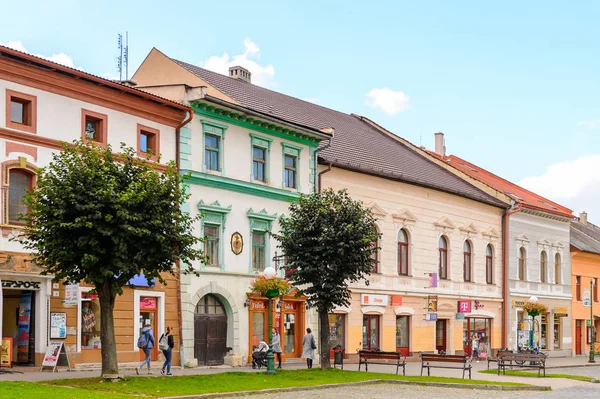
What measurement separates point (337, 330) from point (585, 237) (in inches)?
1320

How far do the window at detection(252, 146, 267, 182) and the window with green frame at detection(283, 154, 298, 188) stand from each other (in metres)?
1.37

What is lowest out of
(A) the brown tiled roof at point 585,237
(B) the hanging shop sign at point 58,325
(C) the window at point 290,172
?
(B) the hanging shop sign at point 58,325

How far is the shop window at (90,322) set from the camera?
29828 mm

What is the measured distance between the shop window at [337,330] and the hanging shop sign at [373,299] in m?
1.48

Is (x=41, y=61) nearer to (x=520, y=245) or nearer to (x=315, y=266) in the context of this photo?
(x=315, y=266)

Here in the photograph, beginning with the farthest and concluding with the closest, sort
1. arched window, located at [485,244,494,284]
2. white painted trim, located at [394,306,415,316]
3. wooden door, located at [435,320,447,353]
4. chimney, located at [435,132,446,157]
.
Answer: chimney, located at [435,132,446,157] → arched window, located at [485,244,494,284] → wooden door, located at [435,320,447,353] → white painted trim, located at [394,306,415,316]

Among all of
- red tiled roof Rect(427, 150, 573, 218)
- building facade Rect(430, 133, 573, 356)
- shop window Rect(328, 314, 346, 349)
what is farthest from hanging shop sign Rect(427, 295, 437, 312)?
red tiled roof Rect(427, 150, 573, 218)

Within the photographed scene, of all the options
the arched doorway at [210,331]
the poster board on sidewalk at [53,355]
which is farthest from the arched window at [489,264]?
the poster board on sidewalk at [53,355]

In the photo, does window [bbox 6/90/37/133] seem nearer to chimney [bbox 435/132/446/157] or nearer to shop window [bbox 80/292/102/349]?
shop window [bbox 80/292/102/349]

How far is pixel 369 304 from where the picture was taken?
43031 mm

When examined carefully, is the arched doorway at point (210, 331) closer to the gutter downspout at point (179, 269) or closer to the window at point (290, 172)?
the gutter downspout at point (179, 269)

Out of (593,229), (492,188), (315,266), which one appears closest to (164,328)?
(315,266)

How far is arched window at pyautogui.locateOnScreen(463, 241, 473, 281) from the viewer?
51.7 meters

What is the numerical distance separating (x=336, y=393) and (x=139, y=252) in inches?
255
